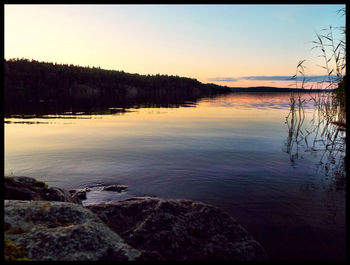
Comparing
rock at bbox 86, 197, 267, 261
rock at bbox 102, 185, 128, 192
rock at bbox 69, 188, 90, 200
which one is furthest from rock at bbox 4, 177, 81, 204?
rock at bbox 102, 185, 128, 192

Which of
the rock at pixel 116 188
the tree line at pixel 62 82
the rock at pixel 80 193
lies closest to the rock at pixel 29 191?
the rock at pixel 80 193

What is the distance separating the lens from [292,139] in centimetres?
1814

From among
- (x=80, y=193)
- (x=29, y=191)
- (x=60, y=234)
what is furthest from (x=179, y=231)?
(x=80, y=193)

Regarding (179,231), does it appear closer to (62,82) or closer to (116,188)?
(116,188)

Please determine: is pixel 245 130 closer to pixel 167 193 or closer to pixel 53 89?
pixel 167 193

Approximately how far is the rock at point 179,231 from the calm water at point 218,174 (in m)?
1.11

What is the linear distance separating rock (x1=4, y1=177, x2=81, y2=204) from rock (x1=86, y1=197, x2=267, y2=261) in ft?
3.21

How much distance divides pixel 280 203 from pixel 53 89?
103 m

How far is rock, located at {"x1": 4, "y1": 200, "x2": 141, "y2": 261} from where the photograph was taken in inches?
141

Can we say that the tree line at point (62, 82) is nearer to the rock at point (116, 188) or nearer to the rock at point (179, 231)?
the rock at point (116, 188)

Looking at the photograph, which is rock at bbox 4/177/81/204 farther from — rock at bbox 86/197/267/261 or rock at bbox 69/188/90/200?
rock at bbox 69/188/90/200

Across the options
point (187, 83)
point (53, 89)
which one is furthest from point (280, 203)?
point (187, 83)

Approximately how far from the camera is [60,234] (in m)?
3.84

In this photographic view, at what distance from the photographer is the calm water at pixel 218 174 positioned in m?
6.66
